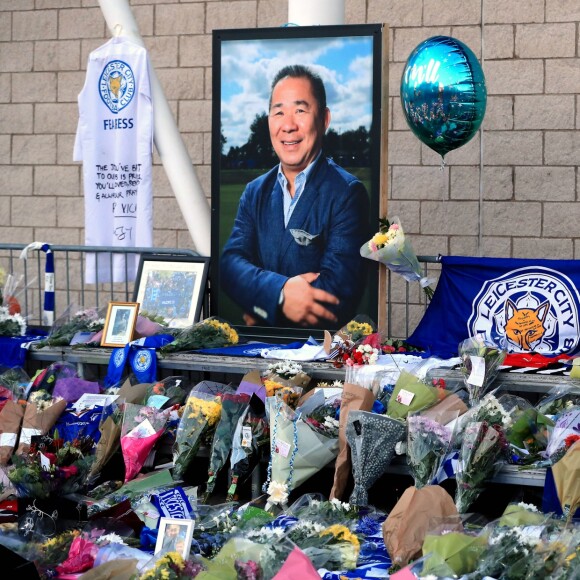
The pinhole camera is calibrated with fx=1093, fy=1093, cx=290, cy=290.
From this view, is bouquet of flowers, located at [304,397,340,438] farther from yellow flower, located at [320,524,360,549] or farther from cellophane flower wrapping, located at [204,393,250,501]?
yellow flower, located at [320,524,360,549]

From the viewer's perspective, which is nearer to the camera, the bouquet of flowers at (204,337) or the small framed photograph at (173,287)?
the bouquet of flowers at (204,337)

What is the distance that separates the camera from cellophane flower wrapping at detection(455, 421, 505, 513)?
4.58m

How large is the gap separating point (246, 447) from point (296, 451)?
0.89 feet

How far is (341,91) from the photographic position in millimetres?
6738

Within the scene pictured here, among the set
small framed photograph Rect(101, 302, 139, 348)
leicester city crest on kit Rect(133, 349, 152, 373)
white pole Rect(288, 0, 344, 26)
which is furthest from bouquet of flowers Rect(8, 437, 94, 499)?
white pole Rect(288, 0, 344, 26)

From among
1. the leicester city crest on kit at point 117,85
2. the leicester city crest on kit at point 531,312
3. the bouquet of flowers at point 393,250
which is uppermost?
the leicester city crest on kit at point 117,85

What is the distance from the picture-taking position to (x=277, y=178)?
273 inches

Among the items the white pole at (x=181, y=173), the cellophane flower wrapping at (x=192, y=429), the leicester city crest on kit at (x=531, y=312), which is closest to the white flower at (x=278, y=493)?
the cellophane flower wrapping at (x=192, y=429)

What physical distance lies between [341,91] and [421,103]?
2.17 ft

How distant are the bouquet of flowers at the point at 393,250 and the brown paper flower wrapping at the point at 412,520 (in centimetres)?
266

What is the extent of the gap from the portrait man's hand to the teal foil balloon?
3.88ft

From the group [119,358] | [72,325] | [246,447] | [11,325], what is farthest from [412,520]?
[11,325]

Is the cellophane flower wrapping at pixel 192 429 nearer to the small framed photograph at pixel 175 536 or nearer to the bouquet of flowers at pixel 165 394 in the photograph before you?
the bouquet of flowers at pixel 165 394

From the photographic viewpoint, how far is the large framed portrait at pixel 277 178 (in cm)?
672
